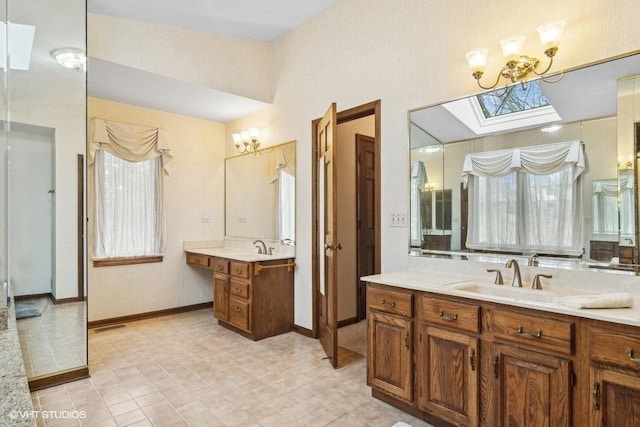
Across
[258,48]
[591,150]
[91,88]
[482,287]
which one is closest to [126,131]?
[91,88]

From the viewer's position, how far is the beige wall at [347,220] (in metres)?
4.12

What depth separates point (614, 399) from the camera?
146 cm

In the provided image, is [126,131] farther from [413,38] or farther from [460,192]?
[460,192]

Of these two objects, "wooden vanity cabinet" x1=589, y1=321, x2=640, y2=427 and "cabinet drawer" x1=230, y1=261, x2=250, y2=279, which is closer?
"wooden vanity cabinet" x1=589, y1=321, x2=640, y2=427

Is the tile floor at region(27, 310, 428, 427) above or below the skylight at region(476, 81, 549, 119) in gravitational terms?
below

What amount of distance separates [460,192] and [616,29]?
1.19 metres

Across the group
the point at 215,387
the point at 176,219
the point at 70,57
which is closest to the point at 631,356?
the point at 215,387

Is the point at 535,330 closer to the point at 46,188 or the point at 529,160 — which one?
the point at 529,160

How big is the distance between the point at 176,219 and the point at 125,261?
78cm

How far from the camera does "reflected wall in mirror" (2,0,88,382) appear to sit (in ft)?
8.39

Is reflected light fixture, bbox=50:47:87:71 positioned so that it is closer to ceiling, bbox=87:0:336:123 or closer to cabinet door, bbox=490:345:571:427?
ceiling, bbox=87:0:336:123

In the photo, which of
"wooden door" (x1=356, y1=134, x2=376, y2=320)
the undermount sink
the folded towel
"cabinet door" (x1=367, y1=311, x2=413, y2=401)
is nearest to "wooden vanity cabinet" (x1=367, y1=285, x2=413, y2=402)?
"cabinet door" (x1=367, y1=311, x2=413, y2=401)

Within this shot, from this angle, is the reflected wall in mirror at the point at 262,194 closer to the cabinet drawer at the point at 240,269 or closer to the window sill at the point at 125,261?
the cabinet drawer at the point at 240,269

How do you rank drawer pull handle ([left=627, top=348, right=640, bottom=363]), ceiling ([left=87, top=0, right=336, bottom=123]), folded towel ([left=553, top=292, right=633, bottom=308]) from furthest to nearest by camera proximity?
ceiling ([left=87, top=0, right=336, bottom=123]) → folded towel ([left=553, top=292, right=633, bottom=308]) → drawer pull handle ([left=627, top=348, right=640, bottom=363])
